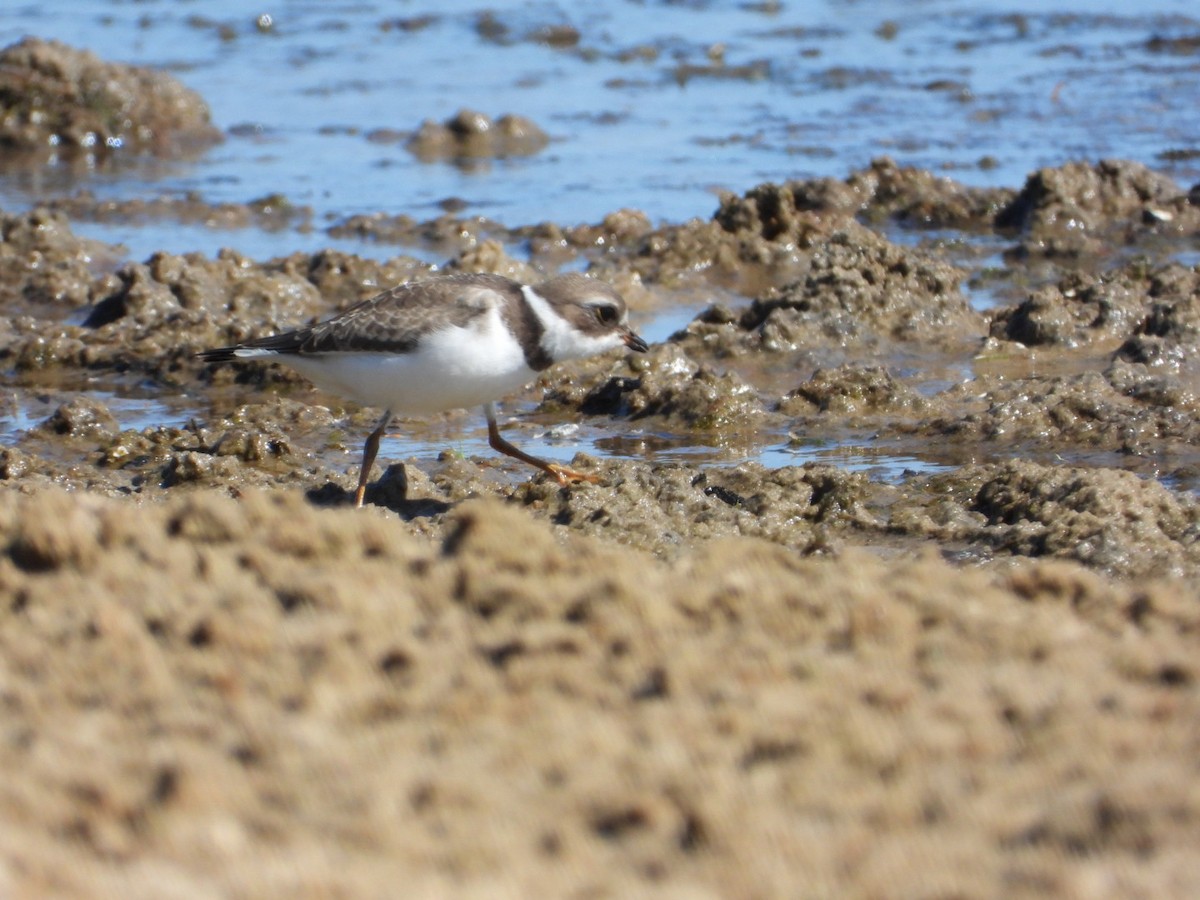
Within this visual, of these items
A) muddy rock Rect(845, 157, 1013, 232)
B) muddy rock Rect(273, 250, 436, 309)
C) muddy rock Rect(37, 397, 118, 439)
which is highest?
muddy rock Rect(845, 157, 1013, 232)

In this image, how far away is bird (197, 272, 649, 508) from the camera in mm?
7219

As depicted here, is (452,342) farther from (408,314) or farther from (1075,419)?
(1075,419)

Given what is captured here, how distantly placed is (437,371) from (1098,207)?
7143 millimetres

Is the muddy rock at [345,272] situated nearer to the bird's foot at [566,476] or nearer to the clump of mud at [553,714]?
the bird's foot at [566,476]

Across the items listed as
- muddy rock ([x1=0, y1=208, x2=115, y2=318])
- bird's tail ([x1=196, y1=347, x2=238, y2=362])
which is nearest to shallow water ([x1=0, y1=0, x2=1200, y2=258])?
muddy rock ([x1=0, y1=208, x2=115, y2=318])

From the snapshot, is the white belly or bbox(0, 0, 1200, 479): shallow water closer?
the white belly

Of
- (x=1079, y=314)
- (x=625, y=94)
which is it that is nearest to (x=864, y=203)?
(x=1079, y=314)

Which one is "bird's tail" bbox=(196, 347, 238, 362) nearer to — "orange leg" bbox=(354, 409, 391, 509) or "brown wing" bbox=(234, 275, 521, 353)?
"brown wing" bbox=(234, 275, 521, 353)

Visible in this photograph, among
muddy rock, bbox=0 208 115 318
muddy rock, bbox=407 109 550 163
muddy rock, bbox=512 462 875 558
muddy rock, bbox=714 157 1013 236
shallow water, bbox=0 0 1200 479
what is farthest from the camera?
muddy rock, bbox=407 109 550 163

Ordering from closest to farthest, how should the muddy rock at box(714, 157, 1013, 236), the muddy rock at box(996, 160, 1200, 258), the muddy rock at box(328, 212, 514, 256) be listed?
the muddy rock at box(714, 157, 1013, 236) < the muddy rock at box(996, 160, 1200, 258) < the muddy rock at box(328, 212, 514, 256)

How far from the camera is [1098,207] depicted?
1277 centimetres

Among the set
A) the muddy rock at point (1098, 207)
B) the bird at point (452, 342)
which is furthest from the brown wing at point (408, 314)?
the muddy rock at point (1098, 207)

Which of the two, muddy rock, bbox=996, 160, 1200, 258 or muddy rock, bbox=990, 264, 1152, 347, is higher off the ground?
muddy rock, bbox=996, 160, 1200, 258

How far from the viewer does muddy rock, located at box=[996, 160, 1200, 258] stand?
12.5 m
